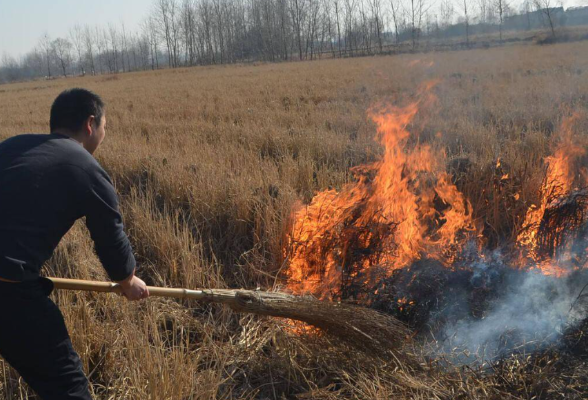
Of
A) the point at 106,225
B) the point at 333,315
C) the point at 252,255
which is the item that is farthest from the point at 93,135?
the point at 252,255

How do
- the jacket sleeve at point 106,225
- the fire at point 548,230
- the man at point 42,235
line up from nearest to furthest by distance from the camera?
the man at point 42,235 → the jacket sleeve at point 106,225 → the fire at point 548,230

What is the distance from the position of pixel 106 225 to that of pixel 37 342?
2.10ft

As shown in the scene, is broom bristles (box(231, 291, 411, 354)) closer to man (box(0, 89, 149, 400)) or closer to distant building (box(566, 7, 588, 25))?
man (box(0, 89, 149, 400))

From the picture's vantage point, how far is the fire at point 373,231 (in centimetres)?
392

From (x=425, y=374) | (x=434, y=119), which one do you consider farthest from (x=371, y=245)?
(x=434, y=119)

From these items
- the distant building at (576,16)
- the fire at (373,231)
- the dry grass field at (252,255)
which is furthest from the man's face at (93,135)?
the distant building at (576,16)

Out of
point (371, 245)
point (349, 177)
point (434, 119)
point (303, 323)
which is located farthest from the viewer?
point (434, 119)

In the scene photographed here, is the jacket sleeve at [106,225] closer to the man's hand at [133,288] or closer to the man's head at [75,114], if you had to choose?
the man's hand at [133,288]

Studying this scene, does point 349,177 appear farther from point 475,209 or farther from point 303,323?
point 303,323

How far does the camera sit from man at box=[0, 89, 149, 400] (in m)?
2.14

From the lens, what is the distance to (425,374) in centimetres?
291

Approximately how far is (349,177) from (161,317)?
3.08 meters

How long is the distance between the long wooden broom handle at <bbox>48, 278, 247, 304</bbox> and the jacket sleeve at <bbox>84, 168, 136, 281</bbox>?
306 millimetres

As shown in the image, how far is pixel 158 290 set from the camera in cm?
272
